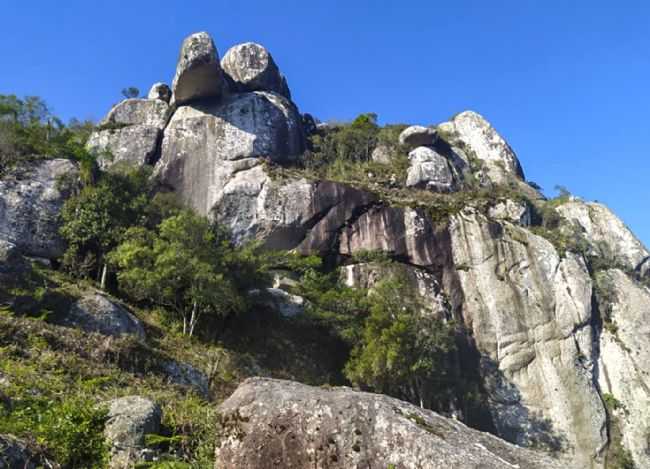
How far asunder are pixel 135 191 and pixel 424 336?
14142 mm

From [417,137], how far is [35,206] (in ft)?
85.6


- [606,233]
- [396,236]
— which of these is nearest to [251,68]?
[396,236]

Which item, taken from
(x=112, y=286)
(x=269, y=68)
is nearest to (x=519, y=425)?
(x=112, y=286)

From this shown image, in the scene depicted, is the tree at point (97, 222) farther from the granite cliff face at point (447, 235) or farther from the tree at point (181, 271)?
the tree at point (181, 271)

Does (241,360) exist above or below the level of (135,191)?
below

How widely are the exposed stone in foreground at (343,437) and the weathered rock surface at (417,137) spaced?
3429cm

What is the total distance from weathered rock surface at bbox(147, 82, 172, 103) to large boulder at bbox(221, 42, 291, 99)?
468cm

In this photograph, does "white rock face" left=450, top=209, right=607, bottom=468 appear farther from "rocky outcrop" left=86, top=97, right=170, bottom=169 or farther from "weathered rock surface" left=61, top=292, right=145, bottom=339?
"rocky outcrop" left=86, top=97, right=170, bottom=169

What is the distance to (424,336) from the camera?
831 inches

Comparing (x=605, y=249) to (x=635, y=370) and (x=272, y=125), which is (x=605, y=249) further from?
(x=272, y=125)

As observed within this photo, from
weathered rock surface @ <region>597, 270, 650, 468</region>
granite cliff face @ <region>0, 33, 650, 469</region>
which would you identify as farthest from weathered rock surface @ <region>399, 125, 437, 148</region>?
weathered rock surface @ <region>597, 270, 650, 468</region>

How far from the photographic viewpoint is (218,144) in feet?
106

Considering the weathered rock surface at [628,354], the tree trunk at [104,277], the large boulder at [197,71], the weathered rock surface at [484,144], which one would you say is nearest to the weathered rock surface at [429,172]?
the weathered rock surface at [484,144]

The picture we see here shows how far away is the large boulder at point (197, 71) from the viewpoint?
Result: 102 ft
